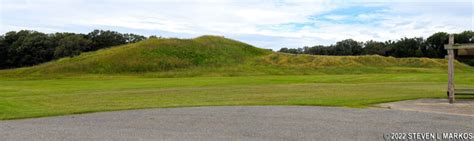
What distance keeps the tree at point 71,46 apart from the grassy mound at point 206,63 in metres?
26.7

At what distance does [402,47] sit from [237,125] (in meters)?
104

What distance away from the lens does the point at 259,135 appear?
8867 mm

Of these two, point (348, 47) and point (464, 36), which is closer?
point (464, 36)

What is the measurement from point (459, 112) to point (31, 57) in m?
97.6

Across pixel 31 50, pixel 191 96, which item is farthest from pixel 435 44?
pixel 191 96

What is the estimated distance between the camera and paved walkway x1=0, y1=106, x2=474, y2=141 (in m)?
8.91

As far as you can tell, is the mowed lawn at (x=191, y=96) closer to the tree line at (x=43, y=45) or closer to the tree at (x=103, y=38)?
the tree line at (x=43, y=45)

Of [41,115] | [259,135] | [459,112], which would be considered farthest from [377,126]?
[41,115]

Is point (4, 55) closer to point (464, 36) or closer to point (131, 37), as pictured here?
point (131, 37)

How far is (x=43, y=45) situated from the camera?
4011 inches

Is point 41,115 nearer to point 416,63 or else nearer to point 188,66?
point 188,66

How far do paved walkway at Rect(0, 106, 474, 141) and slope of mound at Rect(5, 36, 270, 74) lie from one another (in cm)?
4868

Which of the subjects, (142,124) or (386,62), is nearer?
(142,124)

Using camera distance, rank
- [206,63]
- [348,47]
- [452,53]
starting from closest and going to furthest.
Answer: [452,53]
[206,63]
[348,47]
